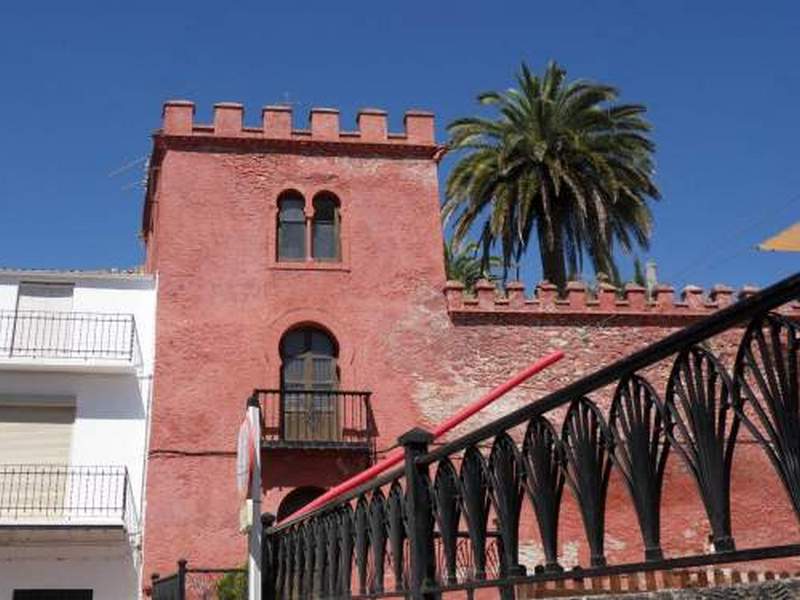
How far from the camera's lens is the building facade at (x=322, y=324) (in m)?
18.7

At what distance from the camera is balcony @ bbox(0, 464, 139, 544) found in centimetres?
1792

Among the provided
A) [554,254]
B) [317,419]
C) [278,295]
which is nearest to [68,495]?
[317,419]

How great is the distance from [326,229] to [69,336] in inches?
242

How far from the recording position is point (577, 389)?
346 centimetres

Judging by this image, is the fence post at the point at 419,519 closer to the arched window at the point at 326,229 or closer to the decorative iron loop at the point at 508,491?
the decorative iron loop at the point at 508,491

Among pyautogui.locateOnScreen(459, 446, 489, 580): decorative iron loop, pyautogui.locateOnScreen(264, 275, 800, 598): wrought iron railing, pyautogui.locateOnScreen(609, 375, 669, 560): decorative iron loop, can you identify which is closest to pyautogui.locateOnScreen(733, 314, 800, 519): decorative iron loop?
pyautogui.locateOnScreen(264, 275, 800, 598): wrought iron railing

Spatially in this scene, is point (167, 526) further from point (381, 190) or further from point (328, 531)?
point (328, 531)

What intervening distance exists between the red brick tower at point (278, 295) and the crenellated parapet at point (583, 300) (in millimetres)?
741

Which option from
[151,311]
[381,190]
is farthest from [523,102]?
[151,311]

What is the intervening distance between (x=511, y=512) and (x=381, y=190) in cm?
1818

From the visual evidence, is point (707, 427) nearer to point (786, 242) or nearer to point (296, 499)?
point (786, 242)

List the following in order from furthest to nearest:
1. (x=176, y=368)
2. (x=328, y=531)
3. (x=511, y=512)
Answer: (x=176, y=368) → (x=328, y=531) → (x=511, y=512)

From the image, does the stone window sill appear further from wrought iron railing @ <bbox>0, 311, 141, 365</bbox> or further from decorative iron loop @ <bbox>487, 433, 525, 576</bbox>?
decorative iron loop @ <bbox>487, 433, 525, 576</bbox>

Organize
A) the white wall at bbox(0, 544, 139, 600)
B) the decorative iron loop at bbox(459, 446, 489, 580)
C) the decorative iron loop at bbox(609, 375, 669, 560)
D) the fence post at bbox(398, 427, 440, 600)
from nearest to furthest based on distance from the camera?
the decorative iron loop at bbox(609, 375, 669, 560)
the decorative iron loop at bbox(459, 446, 489, 580)
the fence post at bbox(398, 427, 440, 600)
the white wall at bbox(0, 544, 139, 600)
